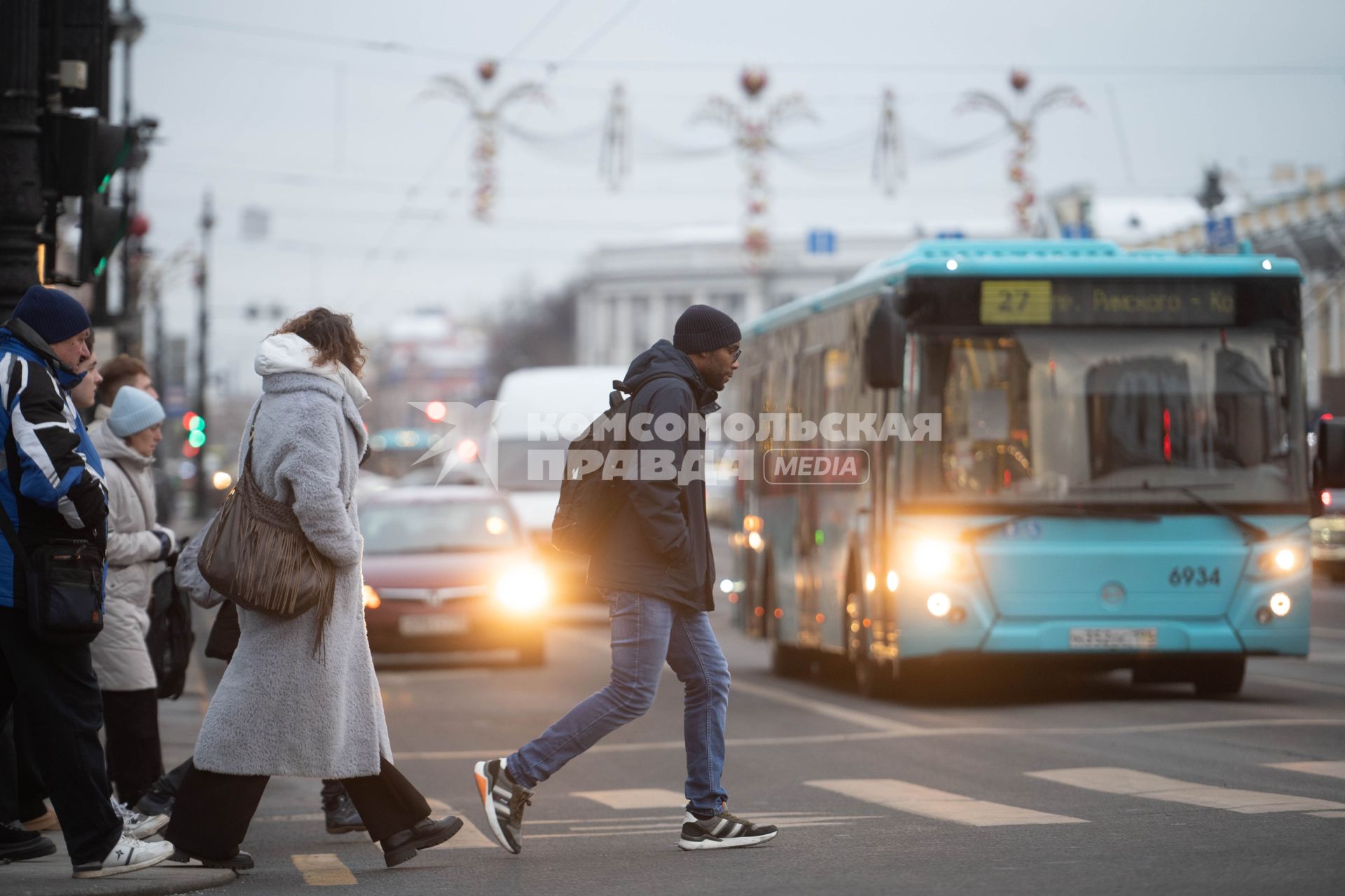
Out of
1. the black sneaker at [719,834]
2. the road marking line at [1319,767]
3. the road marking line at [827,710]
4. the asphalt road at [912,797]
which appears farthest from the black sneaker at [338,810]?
the road marking line at [827,710]

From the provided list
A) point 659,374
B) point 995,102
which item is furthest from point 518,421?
point 659,374

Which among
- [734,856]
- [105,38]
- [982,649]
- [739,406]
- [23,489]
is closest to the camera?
[23,489]

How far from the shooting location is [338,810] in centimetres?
834

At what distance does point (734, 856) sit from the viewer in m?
7.38

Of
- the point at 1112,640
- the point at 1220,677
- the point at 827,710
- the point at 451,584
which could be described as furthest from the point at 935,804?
the point at 451,584

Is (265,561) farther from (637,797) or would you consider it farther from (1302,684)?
(1302,684)

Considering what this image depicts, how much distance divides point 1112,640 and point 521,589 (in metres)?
6.22

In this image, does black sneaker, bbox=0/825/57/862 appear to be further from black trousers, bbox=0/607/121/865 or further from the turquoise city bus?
the turquoise city bus

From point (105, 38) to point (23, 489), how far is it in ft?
18.8

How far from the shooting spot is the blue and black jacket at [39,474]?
6617mm

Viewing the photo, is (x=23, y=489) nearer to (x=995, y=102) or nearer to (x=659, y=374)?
(x=659, y=374)

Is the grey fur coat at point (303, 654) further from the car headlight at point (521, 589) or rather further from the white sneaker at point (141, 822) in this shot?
the car headlight at point (521, 589)

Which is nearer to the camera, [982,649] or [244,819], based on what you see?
[244,819]

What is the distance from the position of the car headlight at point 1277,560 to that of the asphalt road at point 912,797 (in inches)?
33.8
